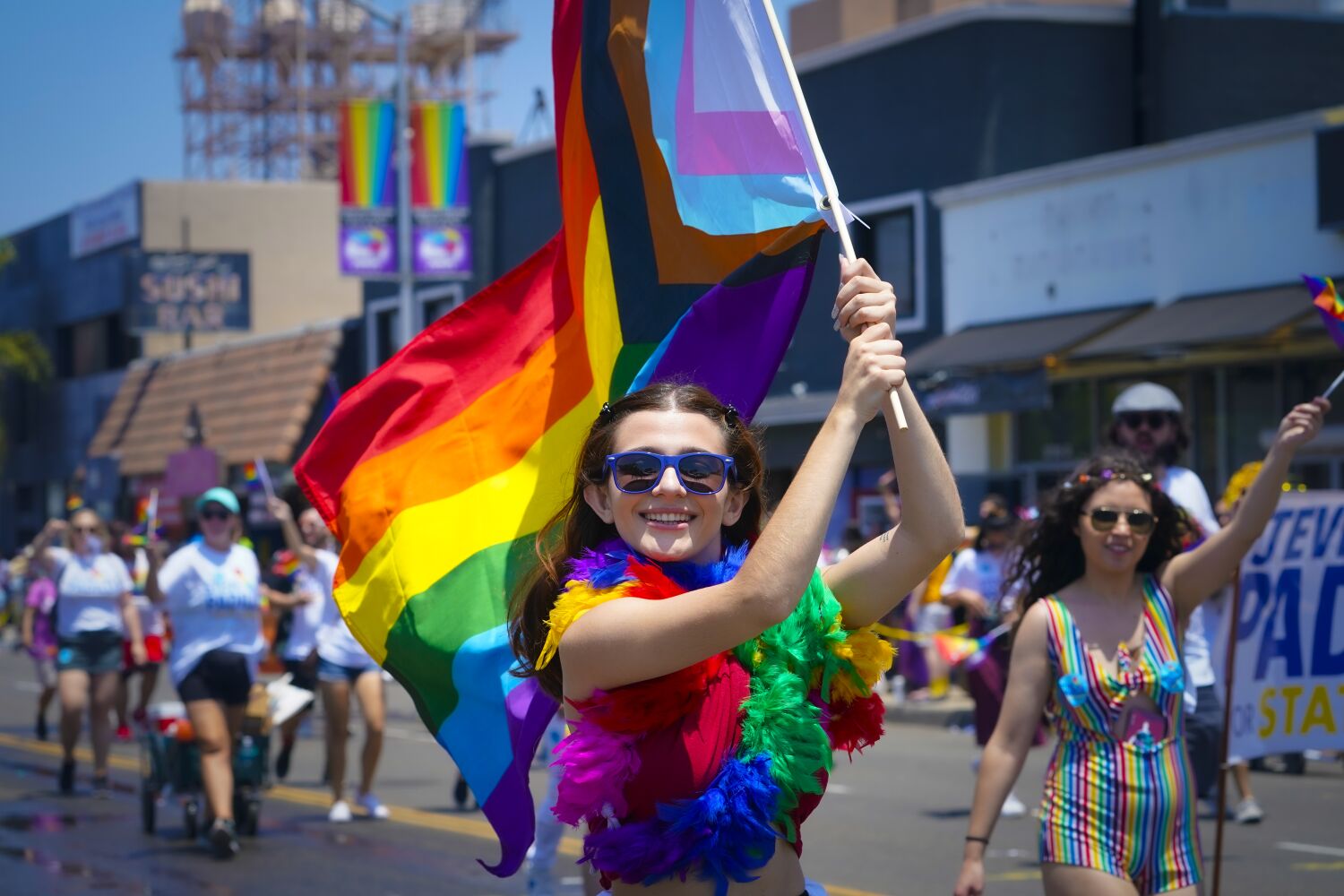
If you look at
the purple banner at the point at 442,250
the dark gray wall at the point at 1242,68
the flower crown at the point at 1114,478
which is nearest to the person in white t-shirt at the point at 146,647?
the purple banner at the point at 442,250

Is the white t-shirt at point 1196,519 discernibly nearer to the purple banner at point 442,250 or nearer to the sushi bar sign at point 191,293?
the purple banner at point 442,250

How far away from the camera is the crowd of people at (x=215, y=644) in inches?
391

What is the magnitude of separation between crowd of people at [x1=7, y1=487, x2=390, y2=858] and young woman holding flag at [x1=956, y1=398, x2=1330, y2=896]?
5.10 meters

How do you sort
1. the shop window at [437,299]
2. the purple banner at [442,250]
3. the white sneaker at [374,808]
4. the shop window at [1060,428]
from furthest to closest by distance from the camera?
the shop window at [437,299]
the purple banner at [442,250]
the shop window at [1060,428]
the white sneaker at [374,808]

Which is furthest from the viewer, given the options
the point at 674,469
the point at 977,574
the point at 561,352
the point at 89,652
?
the point at 977,574

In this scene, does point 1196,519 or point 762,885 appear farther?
point 1196,519

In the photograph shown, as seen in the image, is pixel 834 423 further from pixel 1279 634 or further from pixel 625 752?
pixel 1279 634

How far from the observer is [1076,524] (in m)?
5.43

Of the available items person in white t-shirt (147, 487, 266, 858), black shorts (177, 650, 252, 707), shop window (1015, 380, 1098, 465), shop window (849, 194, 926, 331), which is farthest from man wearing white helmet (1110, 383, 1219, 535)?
shop window (849, 194, 926, 331)

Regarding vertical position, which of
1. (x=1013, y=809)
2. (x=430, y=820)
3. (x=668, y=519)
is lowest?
(x=430, y=820)

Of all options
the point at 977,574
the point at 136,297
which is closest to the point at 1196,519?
the point at 977,574

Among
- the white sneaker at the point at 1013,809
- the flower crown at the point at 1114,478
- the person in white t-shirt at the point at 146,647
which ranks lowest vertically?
the white sneaker at the point at 1013,809

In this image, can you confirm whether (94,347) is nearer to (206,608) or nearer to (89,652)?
(89,652)

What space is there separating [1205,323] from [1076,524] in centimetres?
1365
